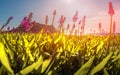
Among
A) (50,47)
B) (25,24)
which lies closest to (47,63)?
(50,47)

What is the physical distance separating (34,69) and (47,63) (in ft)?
0.23

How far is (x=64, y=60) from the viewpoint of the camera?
4.99 feet

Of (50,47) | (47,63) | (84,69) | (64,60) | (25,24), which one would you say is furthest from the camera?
(25,24)

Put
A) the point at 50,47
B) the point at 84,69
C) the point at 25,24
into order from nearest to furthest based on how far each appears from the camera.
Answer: the point at 84,69, the point at 50,47, the point at 25,24

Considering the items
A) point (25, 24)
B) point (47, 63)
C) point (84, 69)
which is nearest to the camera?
point (84, 69)

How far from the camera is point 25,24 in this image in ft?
18.5

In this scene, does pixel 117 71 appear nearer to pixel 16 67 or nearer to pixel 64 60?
pixel 64 60

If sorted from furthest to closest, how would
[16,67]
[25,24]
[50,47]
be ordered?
1. [25,24]
2. [50,47]
3. [16,67]

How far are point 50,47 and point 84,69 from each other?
119 cm

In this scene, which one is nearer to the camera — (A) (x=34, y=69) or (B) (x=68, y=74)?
(A) (x=34, y=69)

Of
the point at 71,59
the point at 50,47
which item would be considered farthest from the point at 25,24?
the point at 71,59

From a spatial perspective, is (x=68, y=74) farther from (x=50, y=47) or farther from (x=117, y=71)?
(x=50, y=47)

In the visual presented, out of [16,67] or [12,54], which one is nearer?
[16,67]

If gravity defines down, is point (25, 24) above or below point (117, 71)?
above
